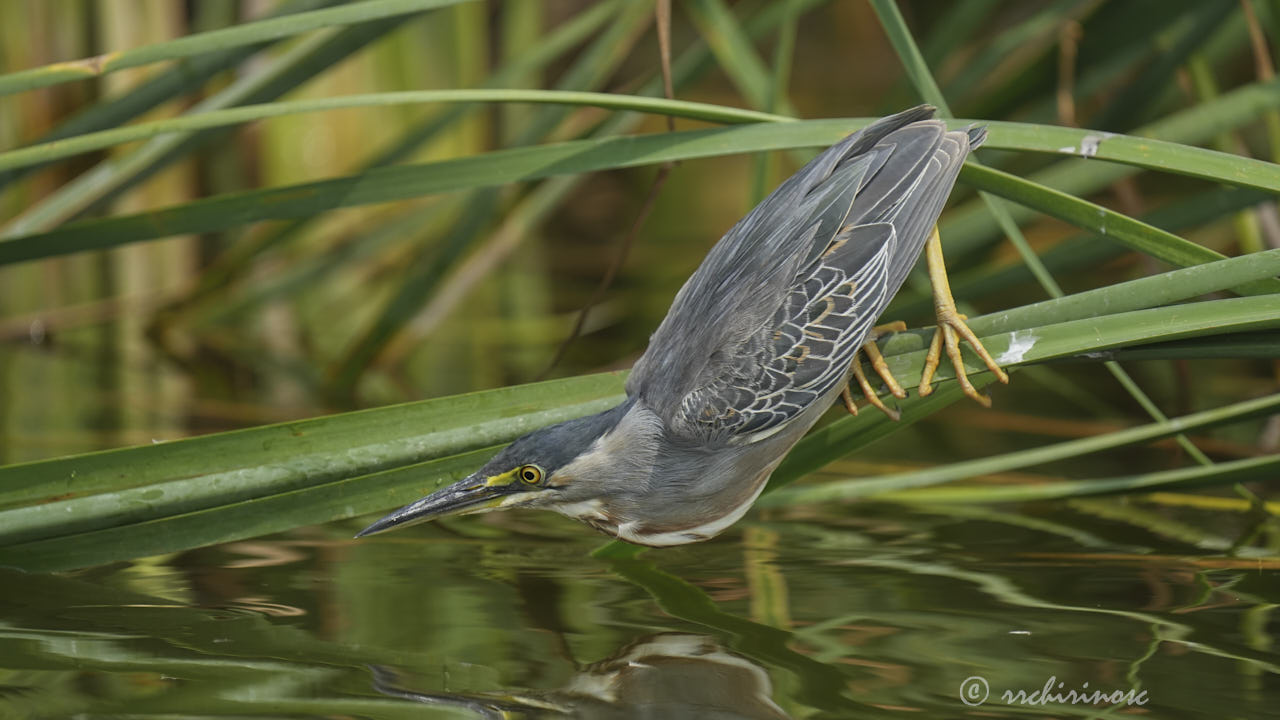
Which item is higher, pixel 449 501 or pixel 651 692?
pixel 449 501

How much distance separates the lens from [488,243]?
553 centimetres

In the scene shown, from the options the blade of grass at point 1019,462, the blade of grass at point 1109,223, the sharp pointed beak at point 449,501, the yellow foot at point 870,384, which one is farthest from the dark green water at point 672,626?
the blade of grass at point 1109,223

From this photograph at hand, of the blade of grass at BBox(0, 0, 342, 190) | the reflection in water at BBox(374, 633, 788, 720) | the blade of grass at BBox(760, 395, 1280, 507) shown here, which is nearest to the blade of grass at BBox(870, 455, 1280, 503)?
the blade of grass at BBox(760, 395, 1280, 507)

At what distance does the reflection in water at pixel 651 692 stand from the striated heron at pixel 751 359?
0.32 metres

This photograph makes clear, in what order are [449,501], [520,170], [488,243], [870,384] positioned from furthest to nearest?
[488,243]
[520,170]
[870,384]
[449,501]

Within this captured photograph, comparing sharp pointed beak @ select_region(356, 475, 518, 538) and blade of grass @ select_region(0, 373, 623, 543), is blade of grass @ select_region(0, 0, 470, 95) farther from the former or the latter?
sharp pointed beak @ select_region(356, 475, 518, 538)

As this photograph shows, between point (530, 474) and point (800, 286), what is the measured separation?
2.09 ft

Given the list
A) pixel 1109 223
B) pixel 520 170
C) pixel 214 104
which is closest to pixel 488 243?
pixel 214 104

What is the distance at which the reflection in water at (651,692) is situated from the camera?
204 centimetres

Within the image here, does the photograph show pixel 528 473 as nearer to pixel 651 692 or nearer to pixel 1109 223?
pixel 651 692

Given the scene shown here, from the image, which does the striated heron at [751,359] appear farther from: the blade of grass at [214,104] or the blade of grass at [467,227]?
the blade of grass at [467,227]

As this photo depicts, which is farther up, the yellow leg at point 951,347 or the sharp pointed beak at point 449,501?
the yellow leg at point 951,347

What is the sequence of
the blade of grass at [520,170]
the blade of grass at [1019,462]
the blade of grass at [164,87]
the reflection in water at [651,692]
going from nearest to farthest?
the reflection in water at [651,692], the blade of grass at [520,170], the blade of grass at [1019,462], the blade of grass at [164,87]

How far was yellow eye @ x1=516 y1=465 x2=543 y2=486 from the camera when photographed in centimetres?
239
